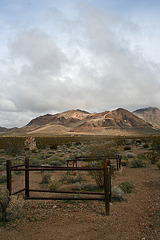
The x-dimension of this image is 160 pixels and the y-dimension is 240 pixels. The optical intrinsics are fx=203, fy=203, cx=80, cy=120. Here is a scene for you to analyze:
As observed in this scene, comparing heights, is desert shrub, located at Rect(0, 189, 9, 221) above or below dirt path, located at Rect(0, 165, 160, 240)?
above

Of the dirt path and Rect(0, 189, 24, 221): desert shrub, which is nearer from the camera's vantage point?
the dirt path

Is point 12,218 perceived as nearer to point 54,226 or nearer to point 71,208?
point 54,226

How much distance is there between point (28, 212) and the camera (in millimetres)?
6258

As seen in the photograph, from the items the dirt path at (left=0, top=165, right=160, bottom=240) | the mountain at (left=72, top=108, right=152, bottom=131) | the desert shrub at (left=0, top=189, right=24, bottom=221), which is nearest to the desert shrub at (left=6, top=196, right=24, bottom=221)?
the desert shrub at (left=0, top=189, right=24, bottom=221)

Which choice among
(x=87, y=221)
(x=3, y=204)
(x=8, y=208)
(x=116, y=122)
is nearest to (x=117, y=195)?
(x=87, y=221)

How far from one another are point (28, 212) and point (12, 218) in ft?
2.57

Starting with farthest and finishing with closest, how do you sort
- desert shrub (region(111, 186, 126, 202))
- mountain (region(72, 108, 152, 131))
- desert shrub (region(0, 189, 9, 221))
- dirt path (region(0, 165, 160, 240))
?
1. mountain (region(72, 108, 152, 131))
2. desert shrub (region(111, 186, 126, 202))
3. desert shrub (region(0, 189, 9, 221))
4. dirt path (region(0, 165, 160, 240))

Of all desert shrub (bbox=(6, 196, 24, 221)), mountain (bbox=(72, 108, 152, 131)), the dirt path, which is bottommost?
the dirt path

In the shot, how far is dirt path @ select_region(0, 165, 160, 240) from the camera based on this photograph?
186 inches

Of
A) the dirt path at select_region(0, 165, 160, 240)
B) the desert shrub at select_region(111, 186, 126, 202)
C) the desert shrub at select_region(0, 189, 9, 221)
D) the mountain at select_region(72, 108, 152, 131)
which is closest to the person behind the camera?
the dirt path at select_region(0, 165, 160, 240)

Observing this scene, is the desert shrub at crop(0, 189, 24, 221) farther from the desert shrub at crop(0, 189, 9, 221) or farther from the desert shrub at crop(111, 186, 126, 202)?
the desert shrub at crop(111, 186, 126, 202)

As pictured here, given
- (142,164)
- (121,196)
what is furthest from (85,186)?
(142,164)

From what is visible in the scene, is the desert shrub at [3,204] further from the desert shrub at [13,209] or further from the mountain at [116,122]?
the mountain at [116,122]

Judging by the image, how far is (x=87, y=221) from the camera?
547 cm
